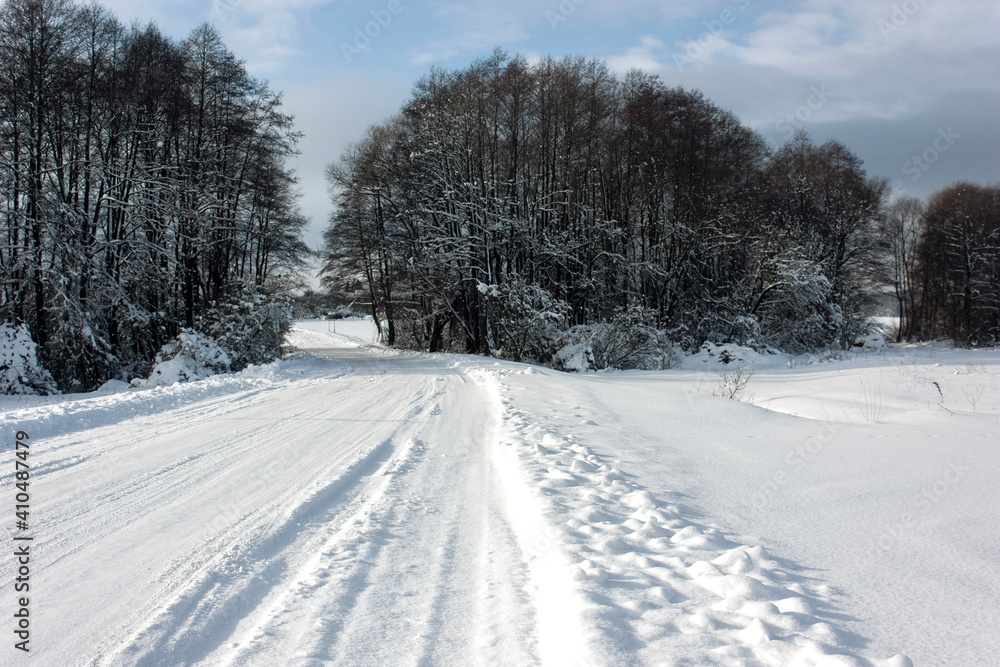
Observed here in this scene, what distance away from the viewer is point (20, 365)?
12.3 m

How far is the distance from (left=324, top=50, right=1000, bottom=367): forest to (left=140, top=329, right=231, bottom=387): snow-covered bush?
1016 centimetres

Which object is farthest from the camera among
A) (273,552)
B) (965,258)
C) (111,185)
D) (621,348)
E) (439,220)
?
(965,258)

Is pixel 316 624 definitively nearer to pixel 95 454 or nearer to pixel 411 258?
pixel 95 454

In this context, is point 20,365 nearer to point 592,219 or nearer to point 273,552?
point 273,552

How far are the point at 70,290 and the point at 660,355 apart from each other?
18525 millimetres

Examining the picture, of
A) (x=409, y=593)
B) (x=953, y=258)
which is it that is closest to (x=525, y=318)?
(x=409, y=593)

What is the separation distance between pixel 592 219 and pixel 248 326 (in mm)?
16060

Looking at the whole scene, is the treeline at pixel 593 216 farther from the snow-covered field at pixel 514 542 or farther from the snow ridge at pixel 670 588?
the snow ridge at pixel 670 588

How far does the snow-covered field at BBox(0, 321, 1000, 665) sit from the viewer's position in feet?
7.43

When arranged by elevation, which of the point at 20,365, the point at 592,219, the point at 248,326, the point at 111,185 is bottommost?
the point at 20,365

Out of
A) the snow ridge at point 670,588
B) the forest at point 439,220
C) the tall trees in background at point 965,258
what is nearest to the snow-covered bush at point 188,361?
the forest at point 439,220

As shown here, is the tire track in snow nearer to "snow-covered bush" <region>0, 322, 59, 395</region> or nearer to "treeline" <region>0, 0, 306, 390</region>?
"snow-covered bush" <region>0, 322, 59, 395</region>

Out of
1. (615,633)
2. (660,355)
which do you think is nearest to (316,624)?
(615,633)

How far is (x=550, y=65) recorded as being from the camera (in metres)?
24.2
